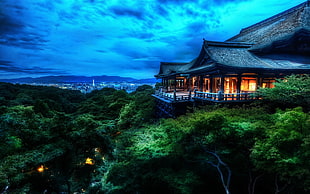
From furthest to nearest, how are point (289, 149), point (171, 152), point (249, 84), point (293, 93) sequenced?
point (249, 84), point (293, 93), point (171, 152), point (289, 149)

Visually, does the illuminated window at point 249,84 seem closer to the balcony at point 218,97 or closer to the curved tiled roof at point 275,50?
the curved tiled roof at point 275,50

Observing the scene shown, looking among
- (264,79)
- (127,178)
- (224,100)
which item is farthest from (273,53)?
(127,178)

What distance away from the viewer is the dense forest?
19.0 feet

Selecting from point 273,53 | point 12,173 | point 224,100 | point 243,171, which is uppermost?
point 273,53

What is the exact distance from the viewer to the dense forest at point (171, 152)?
19.0 feet

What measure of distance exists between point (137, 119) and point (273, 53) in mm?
18717

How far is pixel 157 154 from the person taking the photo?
8.99 meters

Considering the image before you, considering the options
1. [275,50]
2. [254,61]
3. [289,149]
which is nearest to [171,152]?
[289,149]

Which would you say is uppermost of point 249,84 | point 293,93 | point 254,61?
point 254,61

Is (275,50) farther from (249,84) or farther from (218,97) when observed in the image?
(218,97)

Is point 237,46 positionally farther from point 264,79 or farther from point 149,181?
point 149,181

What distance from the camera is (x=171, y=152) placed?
920cm

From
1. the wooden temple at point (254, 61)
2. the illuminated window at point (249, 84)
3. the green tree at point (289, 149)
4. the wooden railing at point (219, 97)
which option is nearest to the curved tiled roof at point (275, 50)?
the wooden temple at point (254, 61)

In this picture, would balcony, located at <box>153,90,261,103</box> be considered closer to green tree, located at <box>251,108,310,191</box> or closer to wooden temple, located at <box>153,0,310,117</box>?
wooden temple, located at <box>153,0,310,117</box>
